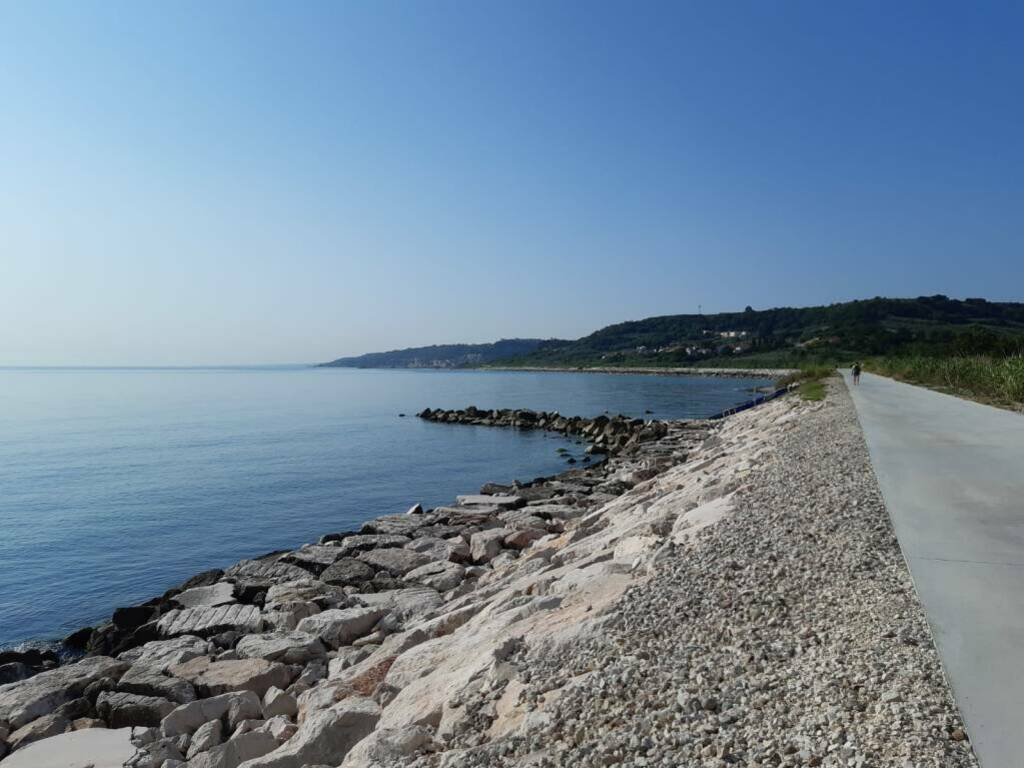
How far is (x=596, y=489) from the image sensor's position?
18031mm

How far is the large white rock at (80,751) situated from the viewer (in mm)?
5551

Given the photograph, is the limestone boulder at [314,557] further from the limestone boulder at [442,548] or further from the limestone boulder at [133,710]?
the limestone boulder at [133,710]

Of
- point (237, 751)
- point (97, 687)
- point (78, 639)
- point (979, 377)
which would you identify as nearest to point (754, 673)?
point (237, 751)

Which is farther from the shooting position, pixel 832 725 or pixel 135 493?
pixel 135 493

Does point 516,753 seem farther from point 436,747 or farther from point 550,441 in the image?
point 550,441

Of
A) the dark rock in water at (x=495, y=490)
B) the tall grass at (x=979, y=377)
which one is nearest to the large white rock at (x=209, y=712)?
the dark rock in water at (x=495, y=490)

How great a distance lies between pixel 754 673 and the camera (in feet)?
12.1

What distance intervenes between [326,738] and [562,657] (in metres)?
1.92

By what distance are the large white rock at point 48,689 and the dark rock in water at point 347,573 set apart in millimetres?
3439

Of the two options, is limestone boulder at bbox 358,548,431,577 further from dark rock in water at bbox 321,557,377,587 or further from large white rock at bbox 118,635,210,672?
large white rock at bbox 118,635,210,672

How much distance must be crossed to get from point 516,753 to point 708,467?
12.2m

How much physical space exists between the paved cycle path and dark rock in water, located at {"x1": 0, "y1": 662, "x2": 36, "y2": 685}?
9.75 m

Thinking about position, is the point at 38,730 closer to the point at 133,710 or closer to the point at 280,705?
the point at 133,710

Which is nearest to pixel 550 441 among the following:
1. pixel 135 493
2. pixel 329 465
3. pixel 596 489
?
pixel 329 465
